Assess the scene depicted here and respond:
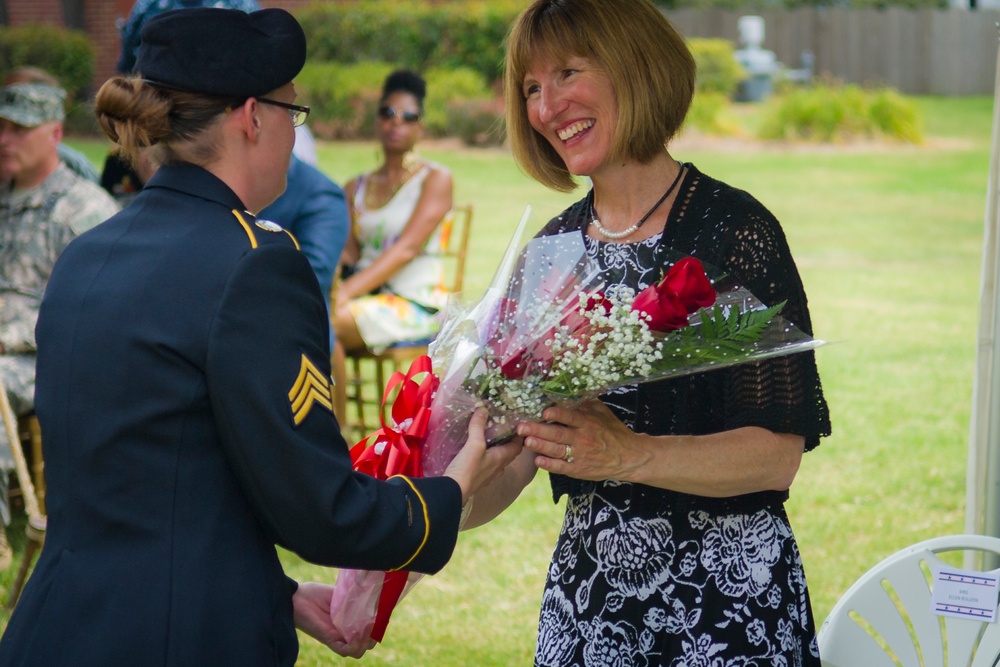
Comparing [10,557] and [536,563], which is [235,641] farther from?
[10,557]

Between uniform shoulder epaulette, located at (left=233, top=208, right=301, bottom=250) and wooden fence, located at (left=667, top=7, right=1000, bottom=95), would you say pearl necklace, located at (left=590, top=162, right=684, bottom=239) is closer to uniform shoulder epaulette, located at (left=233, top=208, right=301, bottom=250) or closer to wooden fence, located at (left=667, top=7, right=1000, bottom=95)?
uniform shoulder epaulette, located at (left=233, top=208, right=301, bottom=250)

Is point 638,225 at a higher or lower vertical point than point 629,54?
lower

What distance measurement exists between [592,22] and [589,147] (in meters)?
0.27

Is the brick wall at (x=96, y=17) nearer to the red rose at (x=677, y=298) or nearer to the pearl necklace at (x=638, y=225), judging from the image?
the pearl necklace at (x=638, y=225)

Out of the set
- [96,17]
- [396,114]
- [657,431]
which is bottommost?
[96,17]

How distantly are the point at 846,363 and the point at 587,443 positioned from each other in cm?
734

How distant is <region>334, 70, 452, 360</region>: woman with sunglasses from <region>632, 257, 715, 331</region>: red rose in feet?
16.3

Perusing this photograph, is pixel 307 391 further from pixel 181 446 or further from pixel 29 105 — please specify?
pixel 29 105

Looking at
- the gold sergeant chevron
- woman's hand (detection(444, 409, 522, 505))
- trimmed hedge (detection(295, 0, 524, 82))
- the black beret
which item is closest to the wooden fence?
trimmed hedge (detection(295, 0, 524, 82))

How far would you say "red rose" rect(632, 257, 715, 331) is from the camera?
1.96 metres

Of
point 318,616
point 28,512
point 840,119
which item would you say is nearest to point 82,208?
point 28,512

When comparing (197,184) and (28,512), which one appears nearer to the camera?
(197,184)

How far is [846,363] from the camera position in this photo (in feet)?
29.8

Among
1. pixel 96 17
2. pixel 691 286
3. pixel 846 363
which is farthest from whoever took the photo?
pixel 96 17
